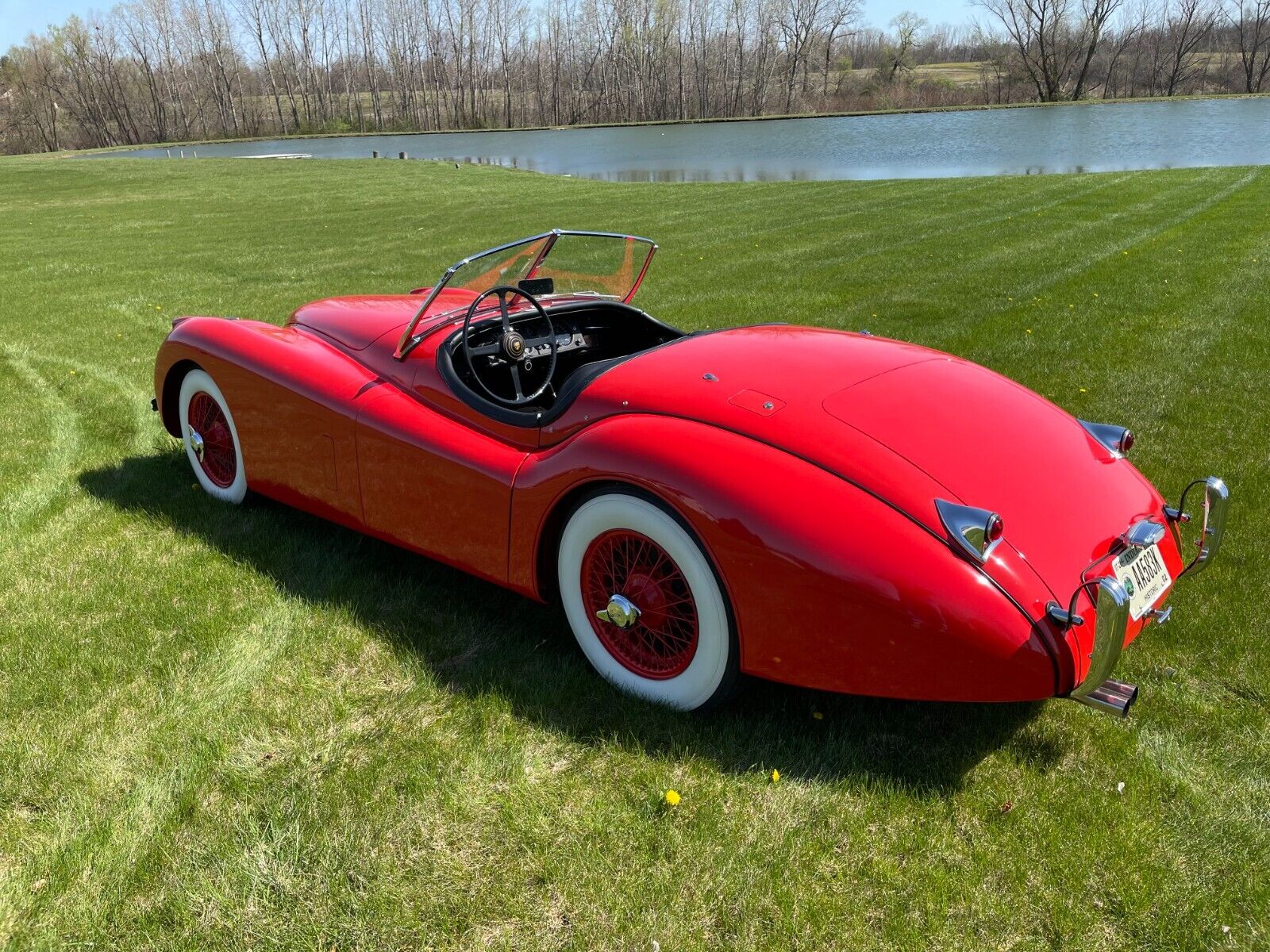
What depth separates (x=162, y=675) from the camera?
307 centimetres

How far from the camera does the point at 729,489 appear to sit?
8.22 feet

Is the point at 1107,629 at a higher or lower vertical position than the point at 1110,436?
lower

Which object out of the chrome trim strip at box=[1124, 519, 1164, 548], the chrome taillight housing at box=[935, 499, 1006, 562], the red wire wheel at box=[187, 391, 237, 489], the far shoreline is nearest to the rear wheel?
the red wire wheel at box=[187, 391, 237, 489]

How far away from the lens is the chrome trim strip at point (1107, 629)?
2273 millimetres

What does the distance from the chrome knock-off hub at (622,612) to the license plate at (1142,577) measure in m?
1.39

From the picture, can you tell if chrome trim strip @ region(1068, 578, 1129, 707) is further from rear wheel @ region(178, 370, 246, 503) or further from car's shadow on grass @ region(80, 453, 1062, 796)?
rear wheel @ region(178, 370, 246, 503)

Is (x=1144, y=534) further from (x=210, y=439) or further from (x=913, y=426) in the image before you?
(x=210, y=439)

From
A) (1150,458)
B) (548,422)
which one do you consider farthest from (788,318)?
(548,422)

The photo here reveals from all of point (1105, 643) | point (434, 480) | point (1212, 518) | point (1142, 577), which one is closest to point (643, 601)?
point (434, 480)

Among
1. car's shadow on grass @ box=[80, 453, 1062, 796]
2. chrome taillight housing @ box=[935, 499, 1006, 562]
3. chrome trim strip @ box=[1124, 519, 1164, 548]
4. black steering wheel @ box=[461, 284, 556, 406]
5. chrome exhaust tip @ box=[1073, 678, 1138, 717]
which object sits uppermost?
black steering wheel @ box=[461, 284, 556, 406]

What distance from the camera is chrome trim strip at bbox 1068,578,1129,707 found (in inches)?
89.5

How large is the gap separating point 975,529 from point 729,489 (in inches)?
26.1

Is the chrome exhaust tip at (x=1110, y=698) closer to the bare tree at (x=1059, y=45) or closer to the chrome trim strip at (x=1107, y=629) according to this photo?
the chrome trim strip at (x=1107, y=629)

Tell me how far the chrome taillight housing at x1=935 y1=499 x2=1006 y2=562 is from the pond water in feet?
75.8
